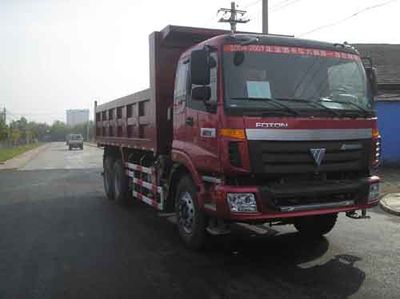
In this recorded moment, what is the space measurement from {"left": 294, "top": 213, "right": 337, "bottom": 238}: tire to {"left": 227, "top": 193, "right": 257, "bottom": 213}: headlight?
2.08 meters

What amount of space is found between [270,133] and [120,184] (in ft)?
23.0

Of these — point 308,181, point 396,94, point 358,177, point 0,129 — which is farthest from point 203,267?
point 0,129

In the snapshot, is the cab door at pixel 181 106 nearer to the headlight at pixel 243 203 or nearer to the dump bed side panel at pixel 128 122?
the dump bed side panel at pixel 128 122

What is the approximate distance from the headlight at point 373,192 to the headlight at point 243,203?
1.76 m

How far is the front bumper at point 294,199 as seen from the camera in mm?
6918

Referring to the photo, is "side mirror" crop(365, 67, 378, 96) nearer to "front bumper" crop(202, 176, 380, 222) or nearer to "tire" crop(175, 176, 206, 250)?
"front bumper" crop(202, 176, 380, 222)

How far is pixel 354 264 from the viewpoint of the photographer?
7320mm

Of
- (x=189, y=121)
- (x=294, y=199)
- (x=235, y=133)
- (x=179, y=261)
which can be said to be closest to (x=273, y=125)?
(x=235, y=133)

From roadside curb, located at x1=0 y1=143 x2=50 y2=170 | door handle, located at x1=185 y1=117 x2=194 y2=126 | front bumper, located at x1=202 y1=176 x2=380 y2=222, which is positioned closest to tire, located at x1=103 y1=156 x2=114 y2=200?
door handle, located at x1=185 y1=117 x2=194 y2=126

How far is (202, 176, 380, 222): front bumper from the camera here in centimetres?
692

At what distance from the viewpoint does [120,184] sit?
13352mm

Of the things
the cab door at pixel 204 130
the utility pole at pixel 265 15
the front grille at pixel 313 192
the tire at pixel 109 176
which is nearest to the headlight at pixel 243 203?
the front grille at pixel 313 192

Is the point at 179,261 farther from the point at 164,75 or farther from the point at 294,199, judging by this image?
the point at 164,75

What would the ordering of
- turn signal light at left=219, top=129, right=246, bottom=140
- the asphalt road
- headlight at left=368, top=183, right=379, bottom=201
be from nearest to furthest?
the asphalt road → turn signal light at left=219, top=129, right=246, bottom=140 → headlight at left=368, top=183, right=379, bottom=201
